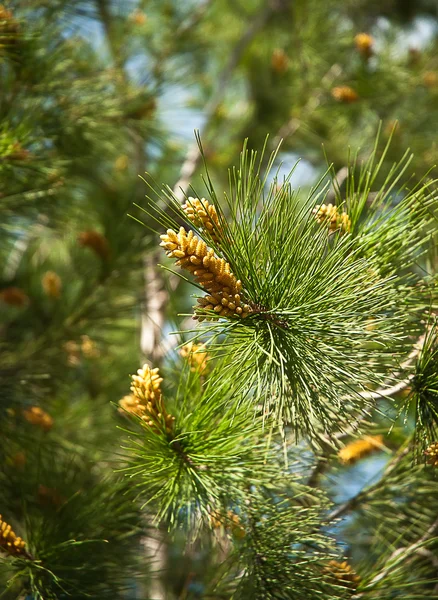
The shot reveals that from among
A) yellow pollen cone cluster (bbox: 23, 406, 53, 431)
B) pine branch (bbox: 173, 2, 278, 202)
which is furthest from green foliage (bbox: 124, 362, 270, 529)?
pine branch (bbox: 173, 2, 278, 202)

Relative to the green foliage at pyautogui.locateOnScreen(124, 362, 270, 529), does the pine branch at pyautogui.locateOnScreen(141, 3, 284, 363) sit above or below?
above

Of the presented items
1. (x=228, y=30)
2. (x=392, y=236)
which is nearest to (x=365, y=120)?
(x=228, y=30)

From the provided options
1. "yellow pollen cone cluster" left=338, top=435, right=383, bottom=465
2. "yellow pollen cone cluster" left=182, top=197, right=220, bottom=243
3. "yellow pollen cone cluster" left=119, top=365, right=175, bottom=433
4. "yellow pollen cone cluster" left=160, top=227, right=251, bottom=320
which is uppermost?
"yellow pollen cone cluster" left=182, top=197, right=220, bottom=243

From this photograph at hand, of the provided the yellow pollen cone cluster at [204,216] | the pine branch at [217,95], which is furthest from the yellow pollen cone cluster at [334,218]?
the pine branch at [217,95]

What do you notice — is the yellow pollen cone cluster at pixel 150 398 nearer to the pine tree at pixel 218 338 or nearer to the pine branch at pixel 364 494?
the pine tree at pixel 218 338

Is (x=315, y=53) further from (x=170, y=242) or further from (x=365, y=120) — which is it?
(x=170, y=242)

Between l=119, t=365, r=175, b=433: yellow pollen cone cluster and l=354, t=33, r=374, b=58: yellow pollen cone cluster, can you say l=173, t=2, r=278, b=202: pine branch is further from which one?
l=119, t=365, r=175, b=433: yellow pollen cone cluster
